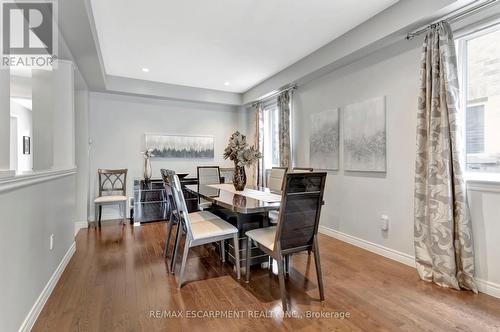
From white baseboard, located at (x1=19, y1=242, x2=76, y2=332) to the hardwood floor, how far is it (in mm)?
42

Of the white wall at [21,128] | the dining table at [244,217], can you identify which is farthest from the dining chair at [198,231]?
the white wall at [21,128]

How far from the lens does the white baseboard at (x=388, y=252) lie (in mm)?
2113

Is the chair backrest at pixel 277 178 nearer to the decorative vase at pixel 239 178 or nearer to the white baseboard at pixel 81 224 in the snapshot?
the decorative vase at pixel 239 178

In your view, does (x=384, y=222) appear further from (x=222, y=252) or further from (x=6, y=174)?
(x=6, y=174)

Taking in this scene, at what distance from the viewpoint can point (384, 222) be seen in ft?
9.72

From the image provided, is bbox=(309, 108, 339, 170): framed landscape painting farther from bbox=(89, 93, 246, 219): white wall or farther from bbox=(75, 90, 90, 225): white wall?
bbox=(75, 90, 90, 225): white wall

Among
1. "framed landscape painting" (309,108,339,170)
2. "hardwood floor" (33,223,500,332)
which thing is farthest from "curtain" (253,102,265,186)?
"hardwood floor" (33,223,500,332)

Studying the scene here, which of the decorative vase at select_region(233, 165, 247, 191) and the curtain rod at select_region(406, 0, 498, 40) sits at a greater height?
the curtain rod at select_region(406, 0, 498, 40)

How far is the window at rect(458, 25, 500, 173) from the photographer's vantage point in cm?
218

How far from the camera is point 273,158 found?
538cm

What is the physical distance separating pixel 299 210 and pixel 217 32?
94.9 inches

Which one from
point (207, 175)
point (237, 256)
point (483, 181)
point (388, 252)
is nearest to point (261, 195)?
point (237, 256)

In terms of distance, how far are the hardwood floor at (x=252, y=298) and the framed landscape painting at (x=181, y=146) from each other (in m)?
2.71

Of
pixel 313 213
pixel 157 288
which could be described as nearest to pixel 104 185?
pixel 157 288
